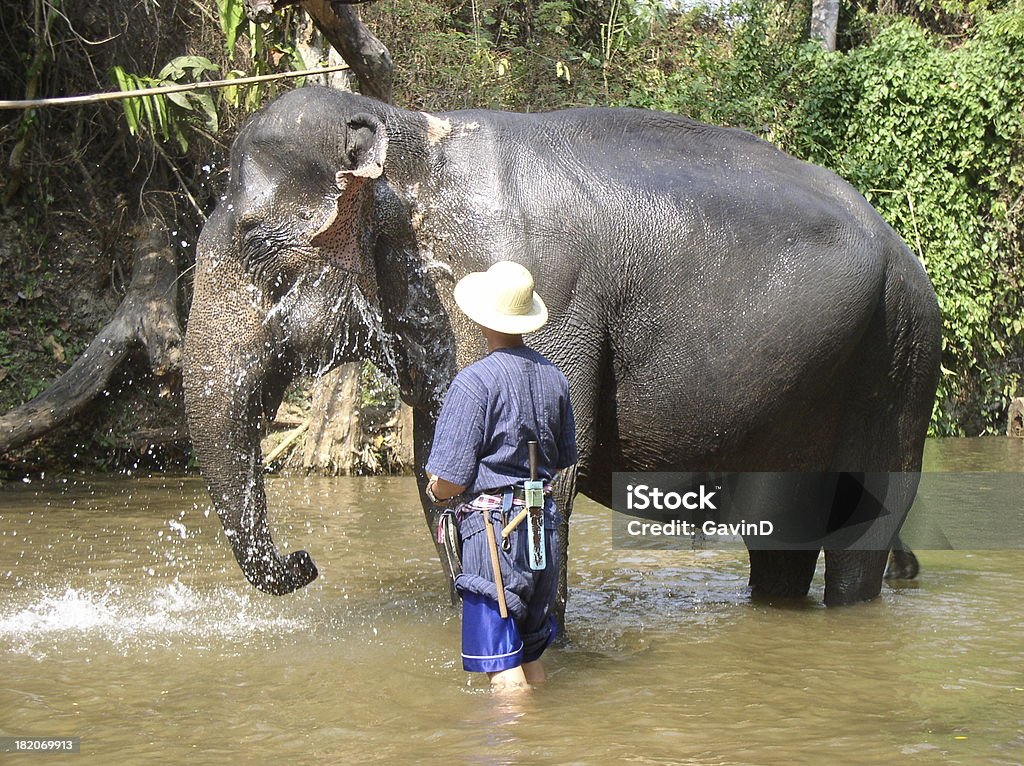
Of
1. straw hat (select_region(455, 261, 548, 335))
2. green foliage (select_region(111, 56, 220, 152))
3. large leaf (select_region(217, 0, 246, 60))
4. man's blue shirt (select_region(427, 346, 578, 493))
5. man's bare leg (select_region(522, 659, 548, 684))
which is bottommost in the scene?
man's bare leg (select_region(522, 659, 548, 684))

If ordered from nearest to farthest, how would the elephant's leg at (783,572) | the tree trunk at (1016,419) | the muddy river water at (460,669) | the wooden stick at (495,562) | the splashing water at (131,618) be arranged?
the muddy river water at (460,669), the wooden stick at (495,562), the splashing water at (131,618), the elephant's leg at (783,572), the tree trunk at (1016,419)

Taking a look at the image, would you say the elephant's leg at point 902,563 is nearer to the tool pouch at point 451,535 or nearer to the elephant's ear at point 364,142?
the tool pouch at point 451,535

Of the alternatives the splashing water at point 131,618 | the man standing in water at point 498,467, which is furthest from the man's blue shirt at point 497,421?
the splashing water at point 131,618

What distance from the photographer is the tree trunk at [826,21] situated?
611 inches

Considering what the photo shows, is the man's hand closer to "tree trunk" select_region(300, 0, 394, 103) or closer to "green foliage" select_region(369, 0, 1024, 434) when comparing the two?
"tree trunk" select_region(300, 0, 394, 103)

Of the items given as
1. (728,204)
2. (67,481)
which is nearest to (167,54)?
(67,481)

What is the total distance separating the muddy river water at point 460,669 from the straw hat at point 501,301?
1124mm

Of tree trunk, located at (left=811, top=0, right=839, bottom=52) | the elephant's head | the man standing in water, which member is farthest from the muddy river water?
tree trunk, located at (left=811, top=0, right=839, bottom=52)

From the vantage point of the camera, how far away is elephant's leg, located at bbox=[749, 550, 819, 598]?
18.4ft

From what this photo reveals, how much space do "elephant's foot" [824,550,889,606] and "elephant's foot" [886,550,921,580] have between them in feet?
1.85

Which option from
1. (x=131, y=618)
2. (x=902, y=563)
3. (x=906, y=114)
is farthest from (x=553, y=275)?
(x=906, y=114)

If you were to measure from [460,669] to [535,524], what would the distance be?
2.67 feet

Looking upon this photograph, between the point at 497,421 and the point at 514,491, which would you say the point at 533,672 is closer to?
the point at 514,491

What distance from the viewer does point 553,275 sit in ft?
14.3
